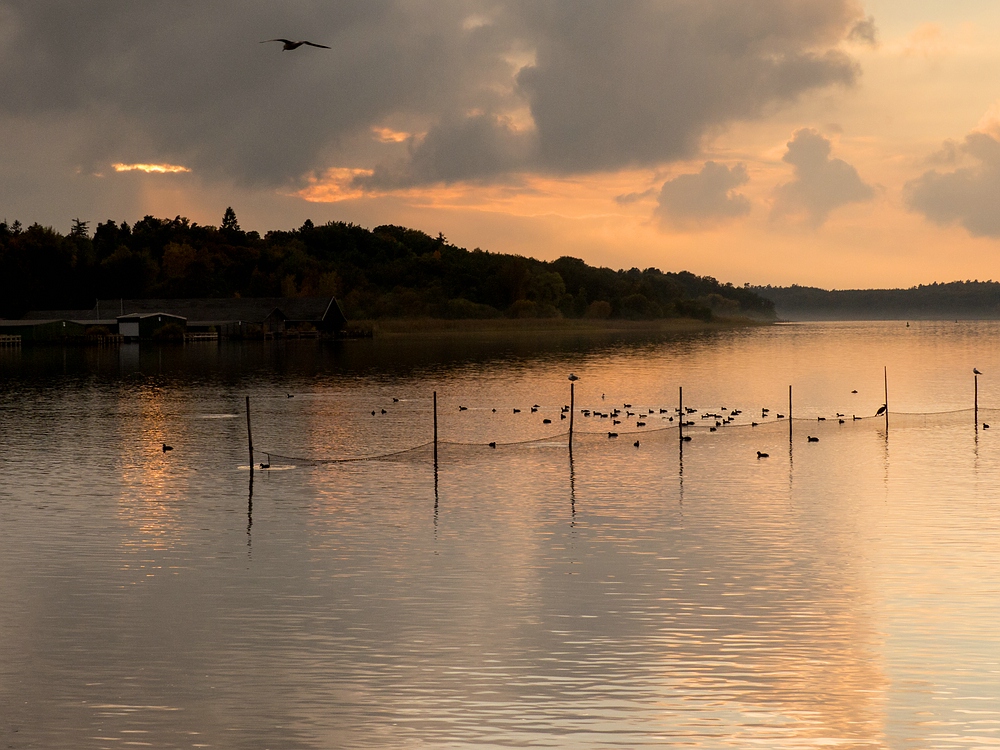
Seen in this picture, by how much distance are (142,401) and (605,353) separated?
6709 cm

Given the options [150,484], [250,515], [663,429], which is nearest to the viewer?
[250,515]

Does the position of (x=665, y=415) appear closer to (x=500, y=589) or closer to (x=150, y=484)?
(x=150, y=484)

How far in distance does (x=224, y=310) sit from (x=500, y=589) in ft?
460

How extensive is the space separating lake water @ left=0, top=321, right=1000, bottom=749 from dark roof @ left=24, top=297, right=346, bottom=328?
109m

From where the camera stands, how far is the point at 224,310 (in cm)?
15388

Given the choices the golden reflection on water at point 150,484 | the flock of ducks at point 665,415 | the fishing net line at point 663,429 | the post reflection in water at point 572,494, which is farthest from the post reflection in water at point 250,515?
the flock of ducks at point 665,415

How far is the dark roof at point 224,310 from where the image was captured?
151125mm

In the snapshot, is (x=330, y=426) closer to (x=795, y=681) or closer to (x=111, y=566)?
(x=111, y=566)

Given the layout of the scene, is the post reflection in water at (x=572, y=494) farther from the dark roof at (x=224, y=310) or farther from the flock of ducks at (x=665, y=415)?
the dark roof at (x=224, y=310)

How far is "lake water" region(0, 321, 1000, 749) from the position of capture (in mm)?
13258

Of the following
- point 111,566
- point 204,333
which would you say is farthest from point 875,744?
point 204,333

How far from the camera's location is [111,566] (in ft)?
68.8

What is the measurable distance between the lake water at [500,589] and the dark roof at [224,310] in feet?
358

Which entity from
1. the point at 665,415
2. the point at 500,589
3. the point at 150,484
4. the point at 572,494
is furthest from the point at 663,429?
the point at 500,589
